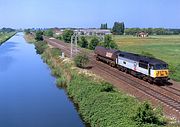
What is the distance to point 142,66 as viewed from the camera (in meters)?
40.9

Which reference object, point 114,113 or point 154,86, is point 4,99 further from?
point 114,113

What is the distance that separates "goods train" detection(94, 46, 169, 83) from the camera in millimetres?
38156

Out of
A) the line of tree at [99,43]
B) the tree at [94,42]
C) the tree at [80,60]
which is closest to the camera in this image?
the tree at [80,60]

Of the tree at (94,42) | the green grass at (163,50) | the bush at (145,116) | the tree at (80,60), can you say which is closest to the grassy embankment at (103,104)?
the bush at (145,116)

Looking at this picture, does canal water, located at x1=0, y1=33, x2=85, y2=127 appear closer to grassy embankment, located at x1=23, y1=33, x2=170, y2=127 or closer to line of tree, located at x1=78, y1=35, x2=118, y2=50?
grassy embankment, located at x1=23, y1=33, x2=170, y2=127

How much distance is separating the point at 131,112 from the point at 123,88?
12.4m

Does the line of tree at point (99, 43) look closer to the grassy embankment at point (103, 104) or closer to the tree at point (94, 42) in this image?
the tree at point (94, 42)

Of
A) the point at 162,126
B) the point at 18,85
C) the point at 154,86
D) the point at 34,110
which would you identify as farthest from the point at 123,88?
the point at 18,85

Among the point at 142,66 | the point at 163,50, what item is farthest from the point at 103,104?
the point at 163,50

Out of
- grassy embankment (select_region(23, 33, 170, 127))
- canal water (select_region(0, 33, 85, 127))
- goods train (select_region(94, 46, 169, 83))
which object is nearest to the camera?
grassy embankment (select_region(23, 33, 170, 127))

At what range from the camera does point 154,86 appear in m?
37.8

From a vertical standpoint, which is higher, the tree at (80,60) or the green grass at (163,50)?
the tree at (80,60)

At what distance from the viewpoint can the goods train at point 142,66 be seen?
38156 mm

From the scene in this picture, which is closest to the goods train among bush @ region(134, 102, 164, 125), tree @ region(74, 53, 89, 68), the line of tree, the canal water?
tree @ region(74, 53, 89, 68)
